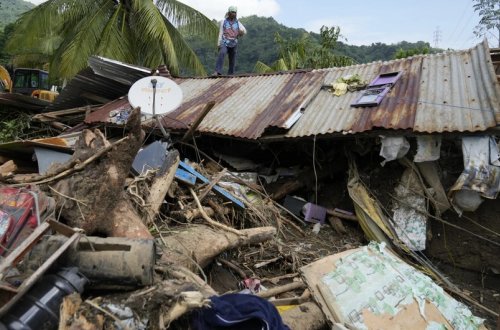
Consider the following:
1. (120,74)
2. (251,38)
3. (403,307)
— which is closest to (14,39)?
(120,74)

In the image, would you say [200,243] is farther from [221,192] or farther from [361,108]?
[361,108]

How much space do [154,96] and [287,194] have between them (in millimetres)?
2776

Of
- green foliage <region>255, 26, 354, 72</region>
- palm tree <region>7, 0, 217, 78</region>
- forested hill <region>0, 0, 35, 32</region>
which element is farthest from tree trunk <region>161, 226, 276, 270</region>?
forested hill <region>0, 0, 35, 32</region>

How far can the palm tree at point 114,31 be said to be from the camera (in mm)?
11039

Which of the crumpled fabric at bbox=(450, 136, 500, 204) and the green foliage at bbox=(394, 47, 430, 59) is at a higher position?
the green foliage at bbox=(394, 47, 430, 59)

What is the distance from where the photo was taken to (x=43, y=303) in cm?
201

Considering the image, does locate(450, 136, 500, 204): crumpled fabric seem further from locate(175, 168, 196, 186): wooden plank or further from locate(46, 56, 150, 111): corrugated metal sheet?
locate(46, 56, 150, 111): corrugated metal sheet

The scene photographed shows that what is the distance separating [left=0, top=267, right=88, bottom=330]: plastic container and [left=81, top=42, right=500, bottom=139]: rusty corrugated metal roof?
4.24 metres

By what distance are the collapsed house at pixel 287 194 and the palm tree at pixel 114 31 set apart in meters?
2.64

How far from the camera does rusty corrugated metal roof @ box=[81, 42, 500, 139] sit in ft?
17.1

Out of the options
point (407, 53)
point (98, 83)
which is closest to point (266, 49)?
point (407, 53)

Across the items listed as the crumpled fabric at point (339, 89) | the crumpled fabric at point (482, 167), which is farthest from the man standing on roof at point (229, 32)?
the crumpled fabric at point (482, 167)

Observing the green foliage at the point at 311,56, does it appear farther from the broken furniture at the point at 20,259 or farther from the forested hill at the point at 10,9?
the forested hill at the point at 10,9

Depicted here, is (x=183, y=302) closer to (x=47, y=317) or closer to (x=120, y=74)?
(x=47, y=317)
